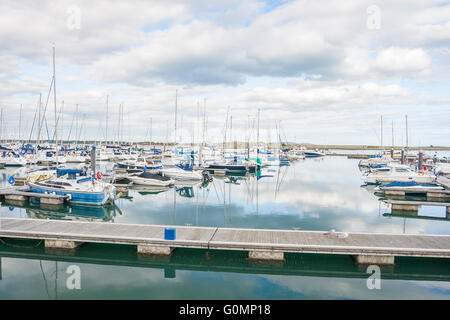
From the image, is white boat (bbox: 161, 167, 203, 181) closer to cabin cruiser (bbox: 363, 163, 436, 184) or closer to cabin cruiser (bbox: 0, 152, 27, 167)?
cabin cruiser (bbox: 363, 163, 436, 184)

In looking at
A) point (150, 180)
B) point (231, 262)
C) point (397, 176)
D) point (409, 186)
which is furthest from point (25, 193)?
point (397, 176)

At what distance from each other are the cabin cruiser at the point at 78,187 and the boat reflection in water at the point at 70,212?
62 centimetres

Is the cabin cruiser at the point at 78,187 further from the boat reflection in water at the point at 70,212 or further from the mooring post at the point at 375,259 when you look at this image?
the mooring post at the point at 375,259

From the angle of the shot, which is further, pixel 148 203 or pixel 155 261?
pixel 148 203

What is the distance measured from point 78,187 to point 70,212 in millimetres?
2413

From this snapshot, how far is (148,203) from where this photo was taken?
2550 cm

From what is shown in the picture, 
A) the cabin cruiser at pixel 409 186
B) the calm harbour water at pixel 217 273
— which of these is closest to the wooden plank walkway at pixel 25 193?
the calm harbour water at pixel 217 273

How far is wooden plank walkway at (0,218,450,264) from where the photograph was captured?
1209 cm

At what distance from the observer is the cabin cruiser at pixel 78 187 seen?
23.0 m

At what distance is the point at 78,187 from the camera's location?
23.4m

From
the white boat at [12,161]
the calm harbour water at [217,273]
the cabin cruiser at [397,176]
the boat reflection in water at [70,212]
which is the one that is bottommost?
the calm harbour water at [217,273]
